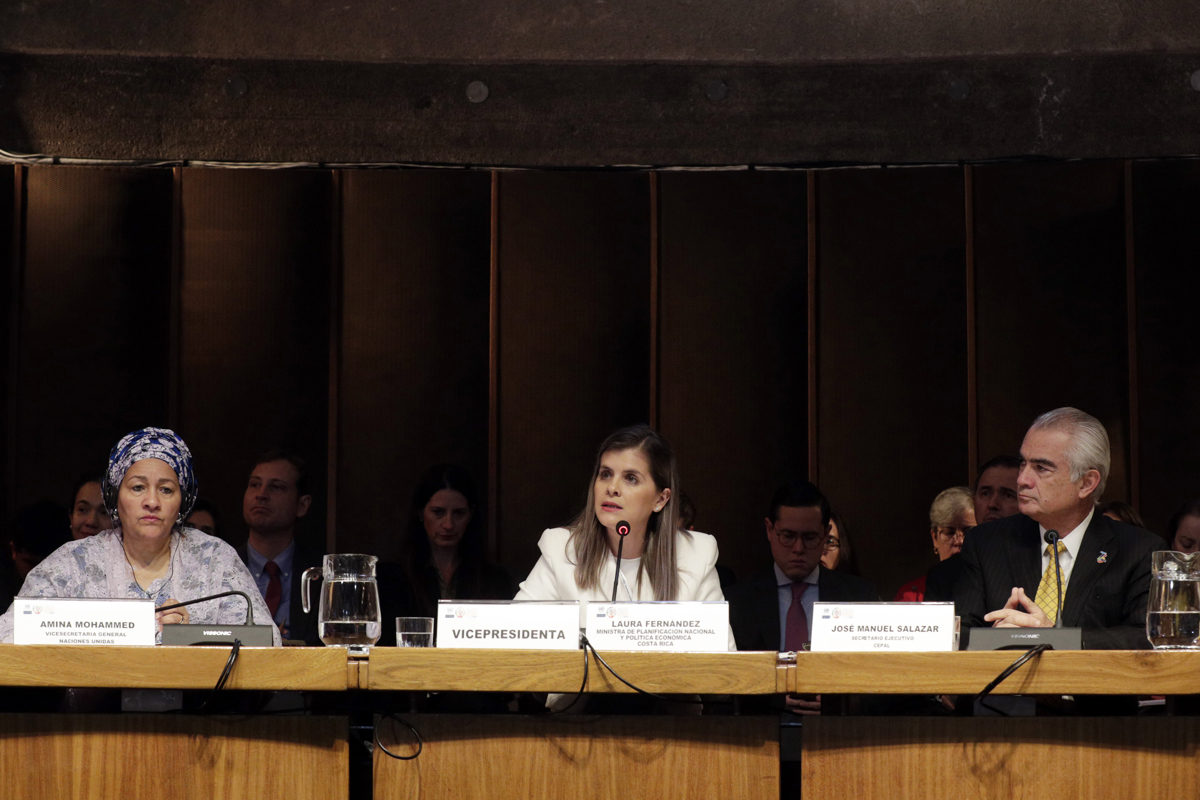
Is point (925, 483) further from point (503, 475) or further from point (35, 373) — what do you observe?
point (35, 373)

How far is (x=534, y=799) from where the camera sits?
2.10 metres

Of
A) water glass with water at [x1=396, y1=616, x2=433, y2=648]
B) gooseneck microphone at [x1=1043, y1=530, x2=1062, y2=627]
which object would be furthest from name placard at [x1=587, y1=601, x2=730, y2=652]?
gooseneck microphone at [x1=1043, y1=530, x2=1062, y2=627]

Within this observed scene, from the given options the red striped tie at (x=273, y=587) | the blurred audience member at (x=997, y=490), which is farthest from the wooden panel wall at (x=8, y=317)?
the blurred audience member at (x=997, y=490)

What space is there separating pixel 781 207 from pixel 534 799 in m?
3.47

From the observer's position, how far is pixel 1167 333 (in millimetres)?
4938

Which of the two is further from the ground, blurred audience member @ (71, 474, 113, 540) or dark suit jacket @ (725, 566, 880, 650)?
blurred audience member @ (71, 474, 113, 540)

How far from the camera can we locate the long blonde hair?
2881mm

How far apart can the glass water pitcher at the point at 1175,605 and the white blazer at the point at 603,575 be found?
2.93 ft

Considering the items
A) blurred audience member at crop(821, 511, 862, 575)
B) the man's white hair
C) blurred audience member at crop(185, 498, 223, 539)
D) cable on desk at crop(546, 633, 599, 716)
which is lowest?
cable on desk at crop(546, 633, 599, 716)

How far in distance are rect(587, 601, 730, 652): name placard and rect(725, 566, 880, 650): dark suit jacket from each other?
1465 millimetres

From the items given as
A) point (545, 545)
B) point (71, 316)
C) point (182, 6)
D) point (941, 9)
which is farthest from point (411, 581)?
point (941, 9)

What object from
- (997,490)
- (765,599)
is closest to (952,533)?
(997,490)

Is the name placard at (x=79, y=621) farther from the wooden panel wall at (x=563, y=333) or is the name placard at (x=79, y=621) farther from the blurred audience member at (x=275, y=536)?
the wooden panel wall at (x=563, y=333)

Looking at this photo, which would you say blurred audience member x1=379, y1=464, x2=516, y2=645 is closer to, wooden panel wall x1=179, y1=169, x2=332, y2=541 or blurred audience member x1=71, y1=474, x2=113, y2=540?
blurred audience member x1=71, y1=474, x2=113, y2=540
